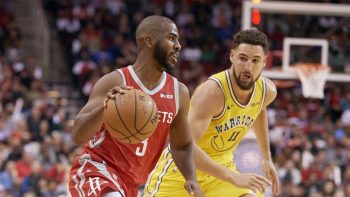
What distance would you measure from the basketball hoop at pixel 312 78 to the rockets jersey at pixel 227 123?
6331 mm

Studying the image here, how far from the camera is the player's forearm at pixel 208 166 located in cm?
570

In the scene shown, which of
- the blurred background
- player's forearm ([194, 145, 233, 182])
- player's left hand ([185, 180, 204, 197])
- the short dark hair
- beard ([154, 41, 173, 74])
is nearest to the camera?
beard ([154, 41, 173, 74])

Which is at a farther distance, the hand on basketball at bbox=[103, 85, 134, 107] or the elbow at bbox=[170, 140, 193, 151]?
the elbow at bbox=[170, 140, 193, 151]

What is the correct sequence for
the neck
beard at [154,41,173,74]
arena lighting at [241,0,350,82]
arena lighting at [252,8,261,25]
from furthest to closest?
arena lighting at [252,8,261,25] < arena lighting at [241,0,350,82] < the neck < beard at [154,41,173,74]

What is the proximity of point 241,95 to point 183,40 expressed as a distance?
14.2 metres

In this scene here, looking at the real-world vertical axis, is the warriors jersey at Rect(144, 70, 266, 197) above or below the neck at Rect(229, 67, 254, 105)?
below

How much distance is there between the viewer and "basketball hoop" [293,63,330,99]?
1253 centimetres

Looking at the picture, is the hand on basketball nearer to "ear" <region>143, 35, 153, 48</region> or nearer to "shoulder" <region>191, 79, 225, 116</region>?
"ear" <region>143, 35, 153, 48</region>

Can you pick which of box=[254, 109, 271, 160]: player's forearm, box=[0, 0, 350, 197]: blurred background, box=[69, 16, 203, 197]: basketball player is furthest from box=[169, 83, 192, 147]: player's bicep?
box=[0, 0, 350, 197]: blurred background

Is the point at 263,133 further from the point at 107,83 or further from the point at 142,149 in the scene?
the point at 107,83

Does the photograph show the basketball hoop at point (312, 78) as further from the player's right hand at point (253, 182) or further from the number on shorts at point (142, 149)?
the number on shorts at point (142, 149)

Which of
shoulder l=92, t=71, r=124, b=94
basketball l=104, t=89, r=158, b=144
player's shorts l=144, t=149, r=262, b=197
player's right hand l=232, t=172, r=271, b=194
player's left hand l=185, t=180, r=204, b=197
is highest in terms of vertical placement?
shoulder l=92, t=71, r=124, b=94

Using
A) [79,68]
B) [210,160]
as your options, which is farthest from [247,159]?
[79,68]

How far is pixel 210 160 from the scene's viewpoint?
5750mm
